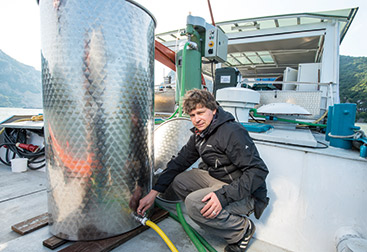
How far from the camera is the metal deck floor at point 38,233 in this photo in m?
1.21

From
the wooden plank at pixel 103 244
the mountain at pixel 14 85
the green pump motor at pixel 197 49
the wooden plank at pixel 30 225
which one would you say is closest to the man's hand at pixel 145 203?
the wooden plank at pixel 103 244

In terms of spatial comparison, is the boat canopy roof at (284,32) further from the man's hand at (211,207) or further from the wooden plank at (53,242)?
the wooden plank at (53,242)

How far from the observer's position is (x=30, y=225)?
1355 mm

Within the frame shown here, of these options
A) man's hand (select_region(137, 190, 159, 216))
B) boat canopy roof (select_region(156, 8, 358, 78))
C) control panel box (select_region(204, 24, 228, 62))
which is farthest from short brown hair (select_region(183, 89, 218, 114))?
boat canopy roof (select_region(156, 8, 358, 78))

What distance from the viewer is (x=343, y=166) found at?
1.25 meters

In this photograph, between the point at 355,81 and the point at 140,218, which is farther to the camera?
the point at 355,81

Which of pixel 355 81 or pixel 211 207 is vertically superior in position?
pixel 355 81

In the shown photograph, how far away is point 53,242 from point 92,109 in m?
0.84

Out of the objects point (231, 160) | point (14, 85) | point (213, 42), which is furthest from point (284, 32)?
point (14, 85)

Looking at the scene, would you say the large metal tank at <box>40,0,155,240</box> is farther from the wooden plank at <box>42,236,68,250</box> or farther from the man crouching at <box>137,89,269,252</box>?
the man crouching at <box>137,89,269,252</box>

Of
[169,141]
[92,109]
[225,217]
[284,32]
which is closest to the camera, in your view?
[92,109]

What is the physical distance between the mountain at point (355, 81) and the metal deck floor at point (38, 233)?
1770 centimetres

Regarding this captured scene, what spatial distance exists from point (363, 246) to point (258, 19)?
17.2 feet

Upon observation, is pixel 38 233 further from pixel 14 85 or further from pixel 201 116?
pixel 14 85
